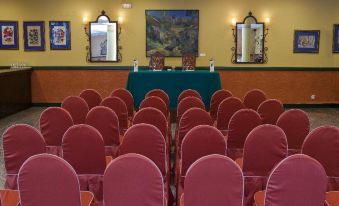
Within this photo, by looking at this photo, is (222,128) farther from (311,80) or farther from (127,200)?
(311,80)

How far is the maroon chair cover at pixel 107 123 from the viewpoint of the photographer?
15.4 feet

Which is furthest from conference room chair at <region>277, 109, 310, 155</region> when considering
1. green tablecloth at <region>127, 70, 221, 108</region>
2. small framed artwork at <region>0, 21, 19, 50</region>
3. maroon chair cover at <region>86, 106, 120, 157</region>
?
small framed artwork at <region>0, 21, 19, 50</region>

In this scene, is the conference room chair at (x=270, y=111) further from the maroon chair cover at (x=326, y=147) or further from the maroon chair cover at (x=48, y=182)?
the maroon chair cover at (x=48, y=182)

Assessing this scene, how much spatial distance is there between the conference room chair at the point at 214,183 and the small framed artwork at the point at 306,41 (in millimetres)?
9788

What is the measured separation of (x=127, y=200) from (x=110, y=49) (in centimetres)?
937

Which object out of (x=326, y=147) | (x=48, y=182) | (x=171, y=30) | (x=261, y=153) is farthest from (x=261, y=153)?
(x=171, y=30)

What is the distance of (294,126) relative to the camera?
15.6 ft

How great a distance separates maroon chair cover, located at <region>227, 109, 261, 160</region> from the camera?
4617 mm

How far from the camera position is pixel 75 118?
5887mm

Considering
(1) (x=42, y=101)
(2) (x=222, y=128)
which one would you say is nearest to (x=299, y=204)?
(2) (x=222, y=128)

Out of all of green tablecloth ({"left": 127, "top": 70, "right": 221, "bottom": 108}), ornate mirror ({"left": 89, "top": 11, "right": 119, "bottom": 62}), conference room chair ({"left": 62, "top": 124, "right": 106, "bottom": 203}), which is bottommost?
conference room chair ({"left": 62, "top": 124, "right": 106, "bottom": 203})

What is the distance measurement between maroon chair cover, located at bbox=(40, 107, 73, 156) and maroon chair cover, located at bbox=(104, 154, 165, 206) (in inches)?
93.2

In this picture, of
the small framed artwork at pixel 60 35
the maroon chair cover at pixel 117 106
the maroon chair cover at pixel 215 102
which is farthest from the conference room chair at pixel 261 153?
the small framed artwork at pixel 60 35

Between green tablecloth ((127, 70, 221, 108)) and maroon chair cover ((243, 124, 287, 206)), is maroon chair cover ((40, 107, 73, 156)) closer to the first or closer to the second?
maroon chair cover ((243, 124, 287, 206))
